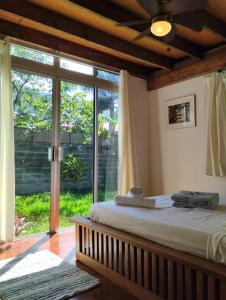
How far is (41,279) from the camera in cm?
219

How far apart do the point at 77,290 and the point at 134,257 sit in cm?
51

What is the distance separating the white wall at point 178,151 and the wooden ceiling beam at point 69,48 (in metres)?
0.60

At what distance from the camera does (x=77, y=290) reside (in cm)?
202

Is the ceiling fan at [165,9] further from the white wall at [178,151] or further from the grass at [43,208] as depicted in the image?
the grass at [43,208]

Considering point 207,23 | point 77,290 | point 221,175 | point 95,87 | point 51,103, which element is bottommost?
point 77,290

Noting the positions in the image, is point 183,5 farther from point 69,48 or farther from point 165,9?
point 69,48

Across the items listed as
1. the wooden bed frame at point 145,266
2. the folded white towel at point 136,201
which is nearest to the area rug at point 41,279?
the wooden bed frame at point 145,266

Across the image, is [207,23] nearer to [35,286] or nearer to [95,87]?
[95,87]

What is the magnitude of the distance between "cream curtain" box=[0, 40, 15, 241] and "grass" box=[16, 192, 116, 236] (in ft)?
0.92

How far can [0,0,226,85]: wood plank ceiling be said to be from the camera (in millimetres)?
2771

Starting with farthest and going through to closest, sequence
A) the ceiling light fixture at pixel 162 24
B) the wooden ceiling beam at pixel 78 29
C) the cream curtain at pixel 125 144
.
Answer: the cream curtain at pixel 125 144, the wooden ceiling beam at pixel 78 29, the ceiling light fixture at pixel 162 24

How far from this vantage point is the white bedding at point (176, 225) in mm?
1605

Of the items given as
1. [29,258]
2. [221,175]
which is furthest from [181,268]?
[221,175]

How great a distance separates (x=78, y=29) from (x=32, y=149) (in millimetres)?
1642
